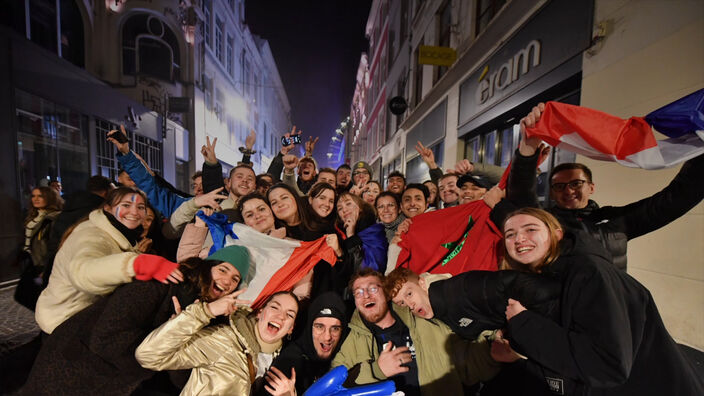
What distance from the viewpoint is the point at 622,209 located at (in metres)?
2.31

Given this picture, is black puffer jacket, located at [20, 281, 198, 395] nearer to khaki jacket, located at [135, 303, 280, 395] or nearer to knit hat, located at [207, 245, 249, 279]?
khaki jacket, located at [135, 303, 280, 395]

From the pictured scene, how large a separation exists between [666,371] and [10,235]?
942cm

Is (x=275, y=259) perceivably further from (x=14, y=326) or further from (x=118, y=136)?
(x=14, y=326)

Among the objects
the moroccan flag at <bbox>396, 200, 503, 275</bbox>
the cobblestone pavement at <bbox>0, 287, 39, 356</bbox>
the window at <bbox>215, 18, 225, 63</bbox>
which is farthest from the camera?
the window at <bbox>215, 18, 225, 63</bbox>

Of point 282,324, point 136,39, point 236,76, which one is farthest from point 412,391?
point 236,76

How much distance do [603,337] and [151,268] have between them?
229 centimetres

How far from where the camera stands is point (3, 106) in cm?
561

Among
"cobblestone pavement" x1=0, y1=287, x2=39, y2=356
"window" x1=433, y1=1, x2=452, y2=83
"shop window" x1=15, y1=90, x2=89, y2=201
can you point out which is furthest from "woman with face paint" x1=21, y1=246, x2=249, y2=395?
"window" x1=433, y1=1, x2=452, y2=83

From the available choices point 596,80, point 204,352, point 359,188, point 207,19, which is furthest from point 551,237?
point 207,19

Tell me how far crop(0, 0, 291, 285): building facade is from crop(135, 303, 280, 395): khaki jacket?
561 cm

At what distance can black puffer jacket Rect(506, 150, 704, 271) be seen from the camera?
197 centimetres

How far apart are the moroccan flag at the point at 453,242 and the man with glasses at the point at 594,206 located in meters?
A: 0.45

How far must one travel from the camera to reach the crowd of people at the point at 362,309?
50.3 inches

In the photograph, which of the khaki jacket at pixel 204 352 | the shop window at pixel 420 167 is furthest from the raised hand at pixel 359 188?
the shop window at pixel 420 167
